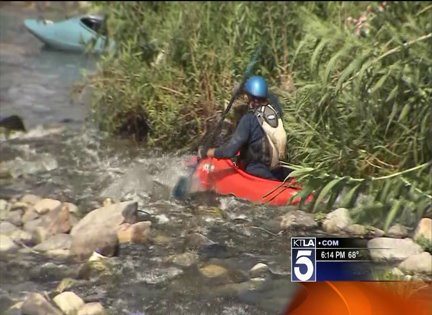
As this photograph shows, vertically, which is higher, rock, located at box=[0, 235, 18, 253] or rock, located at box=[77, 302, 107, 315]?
rock, located at box=[77, 302, 107, 315]

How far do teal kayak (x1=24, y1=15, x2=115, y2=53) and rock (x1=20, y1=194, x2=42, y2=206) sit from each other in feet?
12.9

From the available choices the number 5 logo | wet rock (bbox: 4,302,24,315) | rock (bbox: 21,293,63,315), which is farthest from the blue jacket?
wet rock (bbox: 4,302,24,315)

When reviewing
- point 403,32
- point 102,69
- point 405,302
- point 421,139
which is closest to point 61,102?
point 102,69

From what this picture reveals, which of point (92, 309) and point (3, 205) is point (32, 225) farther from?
point (92, 309)

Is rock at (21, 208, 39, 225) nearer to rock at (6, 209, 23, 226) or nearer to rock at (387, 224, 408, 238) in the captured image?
rock at (6, 209, 23, 226)

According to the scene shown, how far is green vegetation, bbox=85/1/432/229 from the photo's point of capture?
13.6 feet

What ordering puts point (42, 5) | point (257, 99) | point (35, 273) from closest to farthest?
point (257, 99)
point (35, 273)
point (42, 5)

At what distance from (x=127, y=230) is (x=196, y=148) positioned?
85cm

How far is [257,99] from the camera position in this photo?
390 centimetres

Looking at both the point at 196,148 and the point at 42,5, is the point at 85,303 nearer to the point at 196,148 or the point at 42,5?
the point at 196,148

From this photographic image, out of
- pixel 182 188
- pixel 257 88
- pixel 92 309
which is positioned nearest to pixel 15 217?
pixel 182 188

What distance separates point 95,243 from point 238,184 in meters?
1.09

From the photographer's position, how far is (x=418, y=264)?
4.17 metres

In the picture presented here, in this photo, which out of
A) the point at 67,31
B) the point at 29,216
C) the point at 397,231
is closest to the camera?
the point at 397,231
